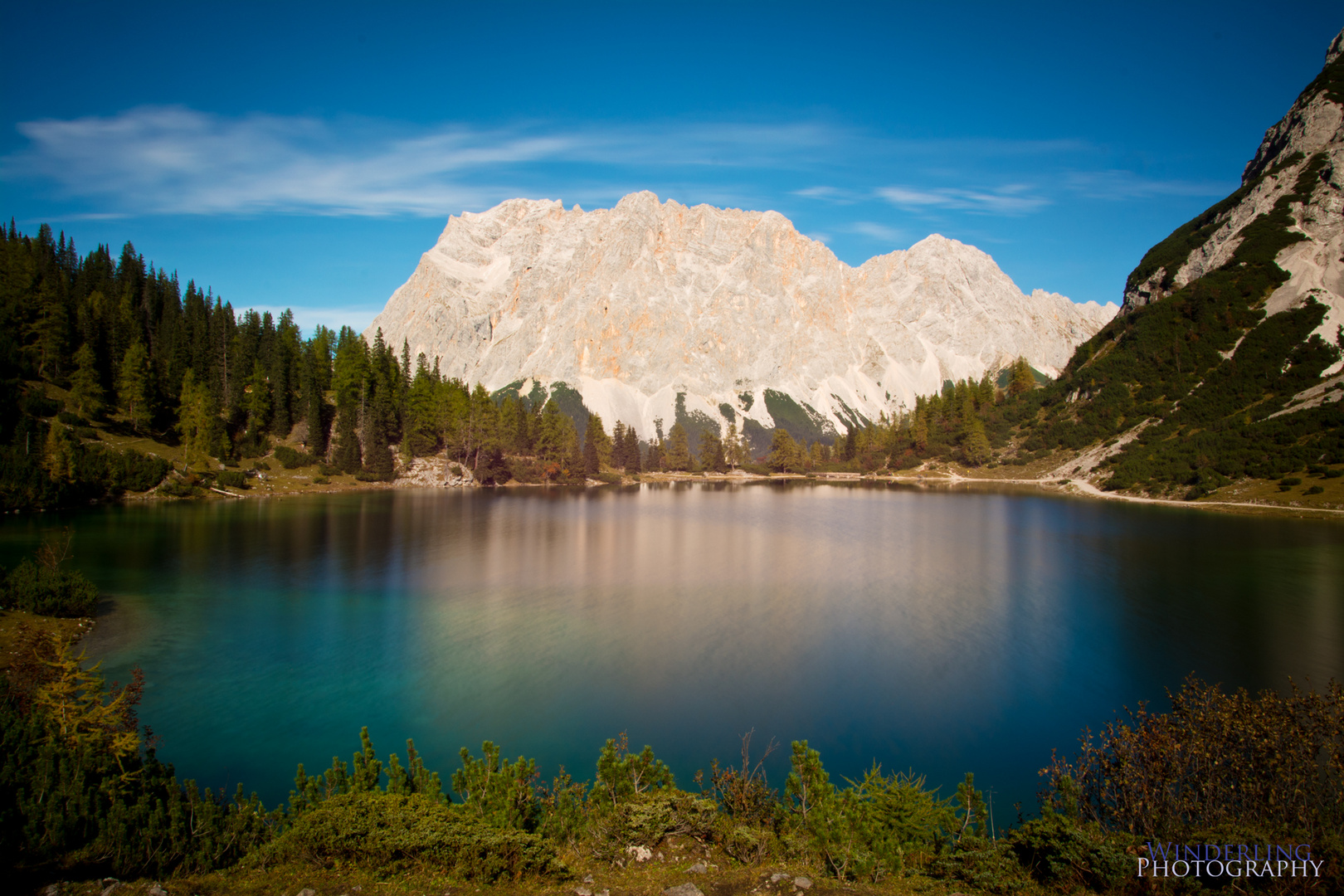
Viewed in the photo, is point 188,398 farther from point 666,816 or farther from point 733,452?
point 733,452

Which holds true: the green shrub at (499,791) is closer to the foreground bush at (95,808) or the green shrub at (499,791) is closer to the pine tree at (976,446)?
the foreground bush at (95,808)

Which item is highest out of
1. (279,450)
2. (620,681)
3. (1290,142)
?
(1290,142)

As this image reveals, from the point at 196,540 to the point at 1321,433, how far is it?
323 feet

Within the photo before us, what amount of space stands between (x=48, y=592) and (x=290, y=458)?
62807mm

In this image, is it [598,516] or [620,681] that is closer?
[620,681]

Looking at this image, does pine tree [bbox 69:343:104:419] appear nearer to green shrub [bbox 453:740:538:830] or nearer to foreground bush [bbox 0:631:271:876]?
foreground bush [bbox 0:631:271:876]

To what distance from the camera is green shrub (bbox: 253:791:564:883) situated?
8234 millimetres

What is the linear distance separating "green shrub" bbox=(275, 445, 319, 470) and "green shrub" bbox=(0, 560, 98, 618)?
60535mm

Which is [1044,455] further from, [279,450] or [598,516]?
[279,450]

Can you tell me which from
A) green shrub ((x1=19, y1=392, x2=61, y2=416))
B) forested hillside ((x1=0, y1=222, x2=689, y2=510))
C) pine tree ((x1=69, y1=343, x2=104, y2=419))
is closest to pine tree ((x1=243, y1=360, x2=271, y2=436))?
forested hillside ((x1=0, y1=222, x2=689, y2=510))

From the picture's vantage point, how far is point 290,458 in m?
80.8

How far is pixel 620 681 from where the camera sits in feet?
66.0

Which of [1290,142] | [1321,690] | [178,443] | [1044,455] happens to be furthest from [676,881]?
[1290,142]

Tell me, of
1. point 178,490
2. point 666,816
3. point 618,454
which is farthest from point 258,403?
point 666,816
